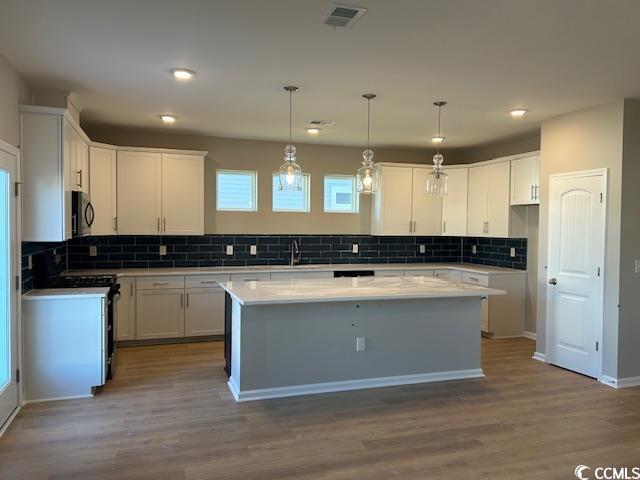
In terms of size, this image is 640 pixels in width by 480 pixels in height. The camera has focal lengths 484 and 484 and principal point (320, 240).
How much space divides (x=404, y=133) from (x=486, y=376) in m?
2.96

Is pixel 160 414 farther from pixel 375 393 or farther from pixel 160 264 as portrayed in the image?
pixel 160 264

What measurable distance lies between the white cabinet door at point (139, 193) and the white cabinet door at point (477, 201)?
159 inches

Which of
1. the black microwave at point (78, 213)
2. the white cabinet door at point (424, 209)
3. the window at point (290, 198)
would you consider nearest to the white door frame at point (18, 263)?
the black microwave at point (78, 213)

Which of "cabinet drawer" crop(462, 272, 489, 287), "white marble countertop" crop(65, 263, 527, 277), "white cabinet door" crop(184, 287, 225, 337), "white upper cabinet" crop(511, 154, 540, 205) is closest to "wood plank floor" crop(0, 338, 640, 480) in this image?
"white cabinet door" crop(184, 287, 225, 337)

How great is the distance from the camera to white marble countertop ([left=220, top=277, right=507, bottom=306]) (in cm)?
374

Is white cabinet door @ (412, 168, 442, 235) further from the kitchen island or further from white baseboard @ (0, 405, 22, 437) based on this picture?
white baseboard @ (0, 405, 22, 437)

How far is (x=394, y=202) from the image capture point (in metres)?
6.69

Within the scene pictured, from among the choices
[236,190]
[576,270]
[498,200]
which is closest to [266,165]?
[236,190]

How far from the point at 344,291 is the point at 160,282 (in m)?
2.53

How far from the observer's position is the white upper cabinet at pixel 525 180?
559cm

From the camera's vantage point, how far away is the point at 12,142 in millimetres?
3539

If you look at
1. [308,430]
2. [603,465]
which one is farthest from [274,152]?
[603,465]

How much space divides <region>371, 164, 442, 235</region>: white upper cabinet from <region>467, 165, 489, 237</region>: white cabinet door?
47cm

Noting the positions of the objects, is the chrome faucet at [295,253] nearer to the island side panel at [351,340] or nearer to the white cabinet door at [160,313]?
the white cabinet door at [160,313]
